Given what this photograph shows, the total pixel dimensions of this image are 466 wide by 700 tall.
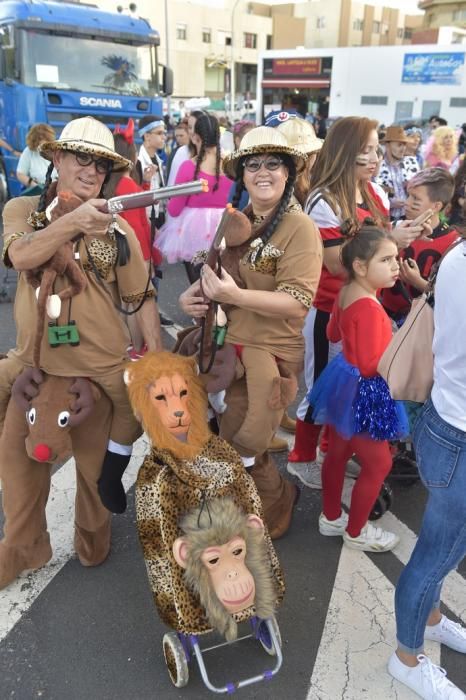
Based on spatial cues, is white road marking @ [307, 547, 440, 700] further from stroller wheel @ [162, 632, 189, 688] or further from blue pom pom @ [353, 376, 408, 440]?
blue pom pom @ [353, 376, 408, 440]

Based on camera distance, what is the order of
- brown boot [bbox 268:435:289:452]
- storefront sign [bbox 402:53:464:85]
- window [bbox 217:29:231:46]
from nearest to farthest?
brown boot [bbox 268:435:289:452] → storefront sign [bbox 402:53:464:85] → window [bbox 217:29:231:46]

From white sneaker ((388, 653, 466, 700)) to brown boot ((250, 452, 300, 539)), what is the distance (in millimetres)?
906

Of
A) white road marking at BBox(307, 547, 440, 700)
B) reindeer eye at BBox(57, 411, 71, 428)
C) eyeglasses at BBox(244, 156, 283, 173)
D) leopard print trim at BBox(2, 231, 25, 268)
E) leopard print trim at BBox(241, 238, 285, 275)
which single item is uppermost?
eyeglasses at BBox(244, 156, 283, 173)

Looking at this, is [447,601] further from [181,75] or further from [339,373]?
[181,75]

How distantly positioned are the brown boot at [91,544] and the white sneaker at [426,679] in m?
1.38

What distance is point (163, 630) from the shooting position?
241 centimetres

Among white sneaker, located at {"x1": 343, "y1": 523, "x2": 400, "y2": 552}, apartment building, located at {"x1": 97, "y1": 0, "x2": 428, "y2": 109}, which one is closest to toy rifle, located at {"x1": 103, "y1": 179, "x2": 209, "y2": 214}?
white sneaker, located at {"x1": 343, "y1": 523, "x2": 400, "y2": 552}

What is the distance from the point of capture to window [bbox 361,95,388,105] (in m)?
35.8

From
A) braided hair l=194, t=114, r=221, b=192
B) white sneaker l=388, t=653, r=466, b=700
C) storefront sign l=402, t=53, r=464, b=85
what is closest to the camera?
white sneaker l=388, t=653, r=466, b=700

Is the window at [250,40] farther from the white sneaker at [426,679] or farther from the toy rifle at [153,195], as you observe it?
the white sneaker at [426,679]

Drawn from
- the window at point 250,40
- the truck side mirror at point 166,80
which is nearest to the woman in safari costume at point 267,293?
the truck side mirror at point 166,80

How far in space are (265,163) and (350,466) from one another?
6.80ft

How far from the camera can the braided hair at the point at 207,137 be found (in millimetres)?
5023

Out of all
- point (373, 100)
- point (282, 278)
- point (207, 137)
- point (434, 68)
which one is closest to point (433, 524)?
point (282, 278)
